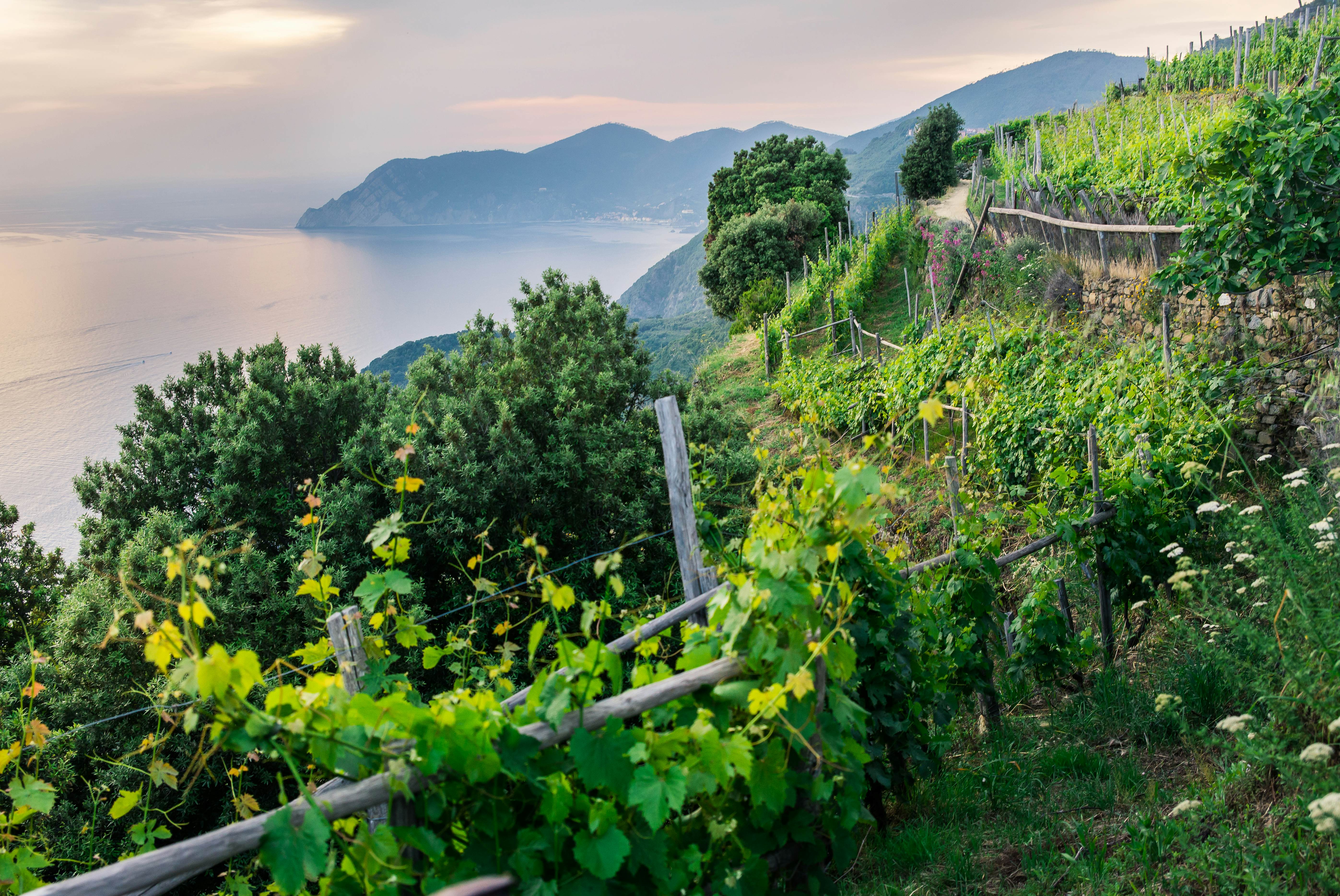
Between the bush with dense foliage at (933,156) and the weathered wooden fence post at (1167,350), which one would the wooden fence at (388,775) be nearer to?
the weathered wooden fence post at (1167,350)

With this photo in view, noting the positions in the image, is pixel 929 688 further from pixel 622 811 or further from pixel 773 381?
pixel 773 381

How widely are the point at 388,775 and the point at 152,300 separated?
3435 centimetres

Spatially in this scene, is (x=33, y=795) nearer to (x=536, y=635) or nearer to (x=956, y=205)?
(x=536, y=635)

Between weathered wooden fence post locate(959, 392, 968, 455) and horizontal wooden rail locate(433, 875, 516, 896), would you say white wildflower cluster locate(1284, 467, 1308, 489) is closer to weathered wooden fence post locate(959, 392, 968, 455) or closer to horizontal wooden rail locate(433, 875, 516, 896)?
horizontal wooden rail locate(433, 875, 516, 896)

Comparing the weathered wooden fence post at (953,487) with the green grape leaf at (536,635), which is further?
the weathered wooden fence post at (953,487)

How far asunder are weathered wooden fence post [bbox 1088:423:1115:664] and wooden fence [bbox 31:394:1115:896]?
253 cm

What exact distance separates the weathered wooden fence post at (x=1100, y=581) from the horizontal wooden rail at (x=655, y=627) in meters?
2.48

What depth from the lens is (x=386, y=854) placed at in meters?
1.56

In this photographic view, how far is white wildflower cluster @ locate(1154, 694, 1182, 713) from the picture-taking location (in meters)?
2.96

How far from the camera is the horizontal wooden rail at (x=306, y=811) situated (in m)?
1.34

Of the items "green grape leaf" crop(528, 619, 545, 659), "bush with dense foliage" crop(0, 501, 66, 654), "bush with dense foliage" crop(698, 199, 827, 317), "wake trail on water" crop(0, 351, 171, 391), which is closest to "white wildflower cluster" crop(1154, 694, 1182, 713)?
"green grape leaf" crop(528, 619, 545, 659)

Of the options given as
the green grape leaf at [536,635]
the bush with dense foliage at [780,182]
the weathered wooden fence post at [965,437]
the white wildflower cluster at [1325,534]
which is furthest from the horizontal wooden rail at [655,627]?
the bush with dense foliage at [780,182]

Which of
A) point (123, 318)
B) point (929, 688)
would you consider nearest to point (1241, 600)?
point (929, 688)

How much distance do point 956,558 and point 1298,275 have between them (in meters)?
5.53
